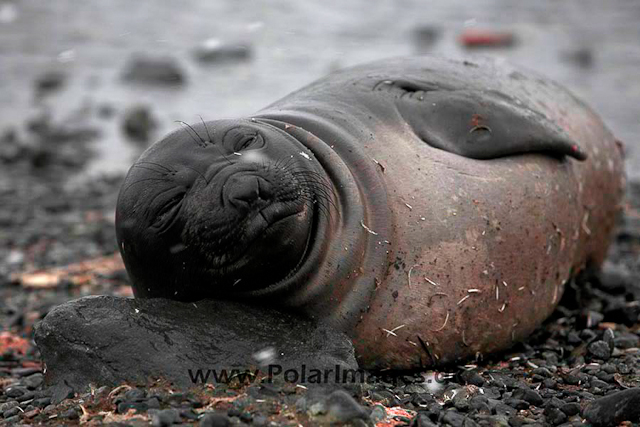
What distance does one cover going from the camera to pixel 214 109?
11516 mm

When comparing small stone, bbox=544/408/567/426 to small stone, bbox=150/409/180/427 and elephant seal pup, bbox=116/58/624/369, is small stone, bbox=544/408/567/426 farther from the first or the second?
small stone, bbox=150/409/180/427

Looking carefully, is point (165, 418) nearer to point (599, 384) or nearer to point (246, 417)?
point (246, 417)

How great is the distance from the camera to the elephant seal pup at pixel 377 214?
3486 mm

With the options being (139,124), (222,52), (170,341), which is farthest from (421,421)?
(222,52)

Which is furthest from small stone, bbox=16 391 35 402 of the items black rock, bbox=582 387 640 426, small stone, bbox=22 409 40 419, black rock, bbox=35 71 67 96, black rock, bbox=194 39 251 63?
black rock, bbox=194 39 251 63

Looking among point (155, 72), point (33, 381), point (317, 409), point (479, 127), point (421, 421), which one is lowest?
point (33, 381)

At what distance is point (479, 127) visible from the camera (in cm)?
423

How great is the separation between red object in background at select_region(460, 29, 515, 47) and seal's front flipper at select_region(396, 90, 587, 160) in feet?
37.9

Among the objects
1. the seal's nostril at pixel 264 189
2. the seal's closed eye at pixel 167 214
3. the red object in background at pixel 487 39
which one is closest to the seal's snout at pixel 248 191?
the seal's nostril at pixel 264 189

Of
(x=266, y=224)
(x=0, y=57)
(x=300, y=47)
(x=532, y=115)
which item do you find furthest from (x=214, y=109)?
(x=266, y=224)

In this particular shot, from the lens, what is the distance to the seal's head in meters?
3.39

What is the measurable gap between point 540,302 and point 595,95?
7.96 metres

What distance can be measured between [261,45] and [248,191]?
13234mm

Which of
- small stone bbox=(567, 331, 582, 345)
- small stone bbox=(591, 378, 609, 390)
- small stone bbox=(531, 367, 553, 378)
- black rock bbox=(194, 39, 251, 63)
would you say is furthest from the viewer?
black rock bbox=(194, 39, 251, 63)
